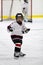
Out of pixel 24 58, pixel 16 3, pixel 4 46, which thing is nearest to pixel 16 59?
pixel 24 58

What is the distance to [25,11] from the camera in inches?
450

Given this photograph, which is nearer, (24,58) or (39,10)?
(24,58)

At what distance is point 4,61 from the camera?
3904mm

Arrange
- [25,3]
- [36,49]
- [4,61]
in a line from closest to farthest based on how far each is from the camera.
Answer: [4,61] < [36,49] < [25,3]

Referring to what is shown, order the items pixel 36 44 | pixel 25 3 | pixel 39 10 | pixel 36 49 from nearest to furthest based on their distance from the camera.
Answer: pixel 36 49
pixel 36 44
pixel 25 3
pixel 39 10

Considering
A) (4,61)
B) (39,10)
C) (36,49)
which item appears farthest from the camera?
(39,10)

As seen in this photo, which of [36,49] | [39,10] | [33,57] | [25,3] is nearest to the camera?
[33,57]

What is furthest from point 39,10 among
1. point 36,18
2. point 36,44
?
point 36,44

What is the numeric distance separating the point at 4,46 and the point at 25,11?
634 cm

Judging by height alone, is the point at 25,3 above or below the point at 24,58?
above

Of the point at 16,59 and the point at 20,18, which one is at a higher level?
the point at 20,18

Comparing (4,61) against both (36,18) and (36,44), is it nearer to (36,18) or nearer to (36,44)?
(36,44)

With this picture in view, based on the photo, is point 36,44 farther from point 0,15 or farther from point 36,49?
point 0,15

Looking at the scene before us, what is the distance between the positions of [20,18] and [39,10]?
8.03 m
